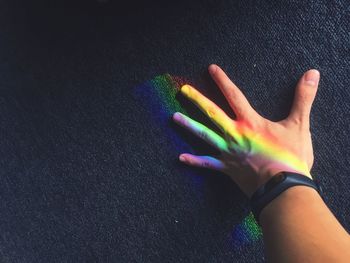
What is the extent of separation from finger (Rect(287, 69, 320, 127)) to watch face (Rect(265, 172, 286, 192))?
0.15 m

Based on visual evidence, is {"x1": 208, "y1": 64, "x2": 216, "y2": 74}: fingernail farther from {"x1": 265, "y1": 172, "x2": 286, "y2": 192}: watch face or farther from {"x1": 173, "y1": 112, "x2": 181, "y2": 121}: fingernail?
{"x1": 265, "y1": 172, "x2": 286, "y2": 192}: watch face

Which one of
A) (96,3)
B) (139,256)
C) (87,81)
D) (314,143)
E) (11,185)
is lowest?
(139,256)

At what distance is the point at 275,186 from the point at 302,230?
0.12m

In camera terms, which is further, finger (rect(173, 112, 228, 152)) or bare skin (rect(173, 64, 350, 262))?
finger (rect(173, 112, 228, 152))

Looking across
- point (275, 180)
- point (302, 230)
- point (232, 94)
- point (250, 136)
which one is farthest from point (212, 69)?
point (302, 230)

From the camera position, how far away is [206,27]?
1042 mm

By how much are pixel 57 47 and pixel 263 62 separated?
48cm

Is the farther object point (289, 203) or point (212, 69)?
point (212, 69)

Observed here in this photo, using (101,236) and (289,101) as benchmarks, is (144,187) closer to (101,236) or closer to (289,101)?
(101,236)

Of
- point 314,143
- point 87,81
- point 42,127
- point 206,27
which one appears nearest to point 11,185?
point 42,127

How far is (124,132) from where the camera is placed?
41.9 inches

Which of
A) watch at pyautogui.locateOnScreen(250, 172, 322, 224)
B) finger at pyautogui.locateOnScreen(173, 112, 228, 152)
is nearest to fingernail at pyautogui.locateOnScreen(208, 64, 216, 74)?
finger at pyautogui.locateOnScreen(173, 112, 228, 152)

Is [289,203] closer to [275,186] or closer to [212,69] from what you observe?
[275,186]

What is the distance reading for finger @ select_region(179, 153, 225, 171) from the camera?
3.39 feet
